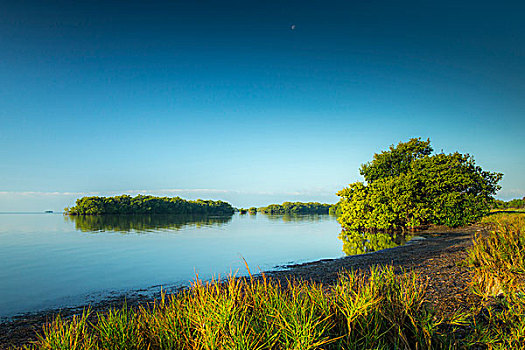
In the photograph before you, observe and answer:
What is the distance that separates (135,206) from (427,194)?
5429 inches

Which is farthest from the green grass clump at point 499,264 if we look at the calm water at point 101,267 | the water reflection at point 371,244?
the water reflection at point 371,244

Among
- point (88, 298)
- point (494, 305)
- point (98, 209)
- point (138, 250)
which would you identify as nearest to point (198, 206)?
point (98, 209)

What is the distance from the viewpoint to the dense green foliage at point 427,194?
31938mm

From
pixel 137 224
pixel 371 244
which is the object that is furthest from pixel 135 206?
pixel 371 244

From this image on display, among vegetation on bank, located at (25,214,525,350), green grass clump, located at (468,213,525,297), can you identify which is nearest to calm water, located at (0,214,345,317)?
vegetation on bank, located at (25,214,525,350)

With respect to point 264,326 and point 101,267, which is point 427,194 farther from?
point 264,326

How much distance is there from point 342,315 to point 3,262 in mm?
27777

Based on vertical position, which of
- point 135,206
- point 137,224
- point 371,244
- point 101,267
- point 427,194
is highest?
point 427,194

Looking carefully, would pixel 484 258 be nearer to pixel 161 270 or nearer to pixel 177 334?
pixel 177 334

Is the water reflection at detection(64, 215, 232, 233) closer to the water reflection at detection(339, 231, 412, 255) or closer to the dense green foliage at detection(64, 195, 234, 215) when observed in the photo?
the water reflection at detection(339, 231, 412, 255)

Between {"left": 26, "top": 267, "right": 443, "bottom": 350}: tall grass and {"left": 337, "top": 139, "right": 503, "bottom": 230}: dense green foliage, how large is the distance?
109 feet

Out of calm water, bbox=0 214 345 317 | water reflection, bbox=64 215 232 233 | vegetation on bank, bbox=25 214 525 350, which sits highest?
vegetation on bank, bbox=25 214 525 350

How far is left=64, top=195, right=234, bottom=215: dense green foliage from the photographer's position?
134 m

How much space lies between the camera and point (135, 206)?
144 meters
